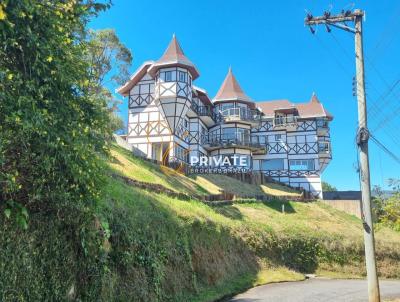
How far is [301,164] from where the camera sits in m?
47.8

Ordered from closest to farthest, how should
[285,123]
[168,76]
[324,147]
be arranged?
[168,76] < [324,147] < [285,123]

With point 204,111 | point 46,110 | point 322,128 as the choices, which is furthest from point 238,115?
point 46,110

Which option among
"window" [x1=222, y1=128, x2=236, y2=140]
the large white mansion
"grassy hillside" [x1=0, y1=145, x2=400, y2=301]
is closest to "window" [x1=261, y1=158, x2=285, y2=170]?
the large white mansion

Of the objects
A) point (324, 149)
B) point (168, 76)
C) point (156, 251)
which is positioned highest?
point (168, 76)

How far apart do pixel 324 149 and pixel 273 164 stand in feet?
21.4

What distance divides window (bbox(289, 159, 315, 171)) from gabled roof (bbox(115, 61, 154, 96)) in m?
20.9

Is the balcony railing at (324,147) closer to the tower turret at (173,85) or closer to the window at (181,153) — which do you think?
the window at (181,153)

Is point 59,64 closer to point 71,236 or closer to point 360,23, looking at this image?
point 71,236

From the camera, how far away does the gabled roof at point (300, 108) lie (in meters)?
49.1

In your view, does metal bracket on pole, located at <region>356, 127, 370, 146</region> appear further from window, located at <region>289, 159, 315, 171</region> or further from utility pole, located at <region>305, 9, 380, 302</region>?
window, located at <region>289, 159, 315, 171</region>

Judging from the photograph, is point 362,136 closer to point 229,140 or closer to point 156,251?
point 156,251

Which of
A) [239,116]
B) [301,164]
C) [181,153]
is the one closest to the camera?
[181,153]

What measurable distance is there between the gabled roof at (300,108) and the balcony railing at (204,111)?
7.85m

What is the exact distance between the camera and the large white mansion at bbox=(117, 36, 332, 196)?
122 ft
